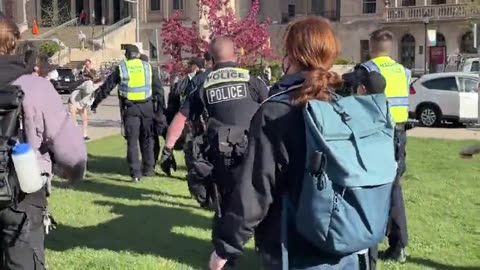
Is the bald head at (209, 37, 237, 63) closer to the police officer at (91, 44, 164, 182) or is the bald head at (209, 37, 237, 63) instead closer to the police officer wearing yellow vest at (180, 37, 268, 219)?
the police officer wearing yellow vest at (180, 37, 268, 219)

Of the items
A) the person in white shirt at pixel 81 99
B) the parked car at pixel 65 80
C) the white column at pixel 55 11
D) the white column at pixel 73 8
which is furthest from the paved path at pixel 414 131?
the white column at pixel 73 8

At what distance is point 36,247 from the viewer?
4.13 meters

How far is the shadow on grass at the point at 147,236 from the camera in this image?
7.07 metres

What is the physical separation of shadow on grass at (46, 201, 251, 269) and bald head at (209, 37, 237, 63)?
69.7 inches

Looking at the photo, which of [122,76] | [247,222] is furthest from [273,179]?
[122,76]

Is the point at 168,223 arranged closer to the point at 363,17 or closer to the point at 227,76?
the point at 227,76

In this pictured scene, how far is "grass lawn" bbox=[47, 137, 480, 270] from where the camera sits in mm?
6789

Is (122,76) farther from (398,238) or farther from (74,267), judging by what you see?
(398,238)

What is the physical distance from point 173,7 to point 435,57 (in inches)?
876

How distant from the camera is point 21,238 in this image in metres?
4.06

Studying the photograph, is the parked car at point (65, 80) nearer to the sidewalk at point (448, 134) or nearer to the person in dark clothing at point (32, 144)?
the sidewalk at point (448, 134)

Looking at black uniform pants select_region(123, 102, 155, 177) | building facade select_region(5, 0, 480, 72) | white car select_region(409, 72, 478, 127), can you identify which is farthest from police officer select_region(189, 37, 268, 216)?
building facade select_region(5, 0, 480, 72)

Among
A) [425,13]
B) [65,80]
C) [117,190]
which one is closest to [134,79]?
[117,190]

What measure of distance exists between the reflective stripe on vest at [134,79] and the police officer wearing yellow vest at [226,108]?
4.52 metres
